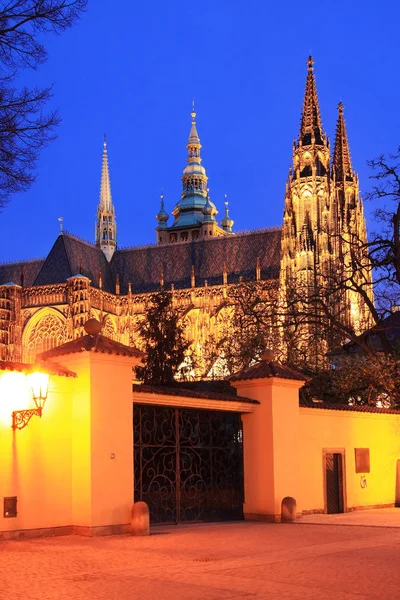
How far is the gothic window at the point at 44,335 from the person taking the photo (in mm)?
63438

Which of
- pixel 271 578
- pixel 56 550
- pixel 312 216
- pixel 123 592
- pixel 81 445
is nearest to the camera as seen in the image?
pixel 123 592

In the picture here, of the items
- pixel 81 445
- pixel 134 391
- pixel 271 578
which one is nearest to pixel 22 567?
pixel 271 578

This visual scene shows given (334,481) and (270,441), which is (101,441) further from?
(334,481)

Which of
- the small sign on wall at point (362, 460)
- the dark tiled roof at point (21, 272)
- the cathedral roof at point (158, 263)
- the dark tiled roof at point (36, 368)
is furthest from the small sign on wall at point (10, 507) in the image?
the dark tiled roof at point (21, 272)

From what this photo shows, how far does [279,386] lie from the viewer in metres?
16.3

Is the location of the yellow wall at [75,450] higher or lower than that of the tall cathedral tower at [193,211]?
lower

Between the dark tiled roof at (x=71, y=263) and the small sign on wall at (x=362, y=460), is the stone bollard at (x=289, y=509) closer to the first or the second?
the small sign on wall at (x=362, y=460)

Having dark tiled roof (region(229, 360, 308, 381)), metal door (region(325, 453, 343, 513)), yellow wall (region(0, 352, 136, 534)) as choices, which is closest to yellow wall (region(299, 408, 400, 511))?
metal door (region(325, 453, 343, 513))

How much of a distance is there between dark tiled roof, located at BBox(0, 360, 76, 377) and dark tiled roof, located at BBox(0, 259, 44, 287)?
57.8m

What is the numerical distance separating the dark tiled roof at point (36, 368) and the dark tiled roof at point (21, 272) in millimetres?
57800

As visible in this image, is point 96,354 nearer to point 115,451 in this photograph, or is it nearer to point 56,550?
point 115,451

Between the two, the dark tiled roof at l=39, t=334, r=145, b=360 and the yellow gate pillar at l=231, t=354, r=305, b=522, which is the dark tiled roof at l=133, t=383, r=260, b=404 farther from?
the dark tiled roof at l=39, t=334, r=145, b=360

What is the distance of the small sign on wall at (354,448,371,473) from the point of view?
60.4ft

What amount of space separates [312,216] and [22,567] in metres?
53.2
